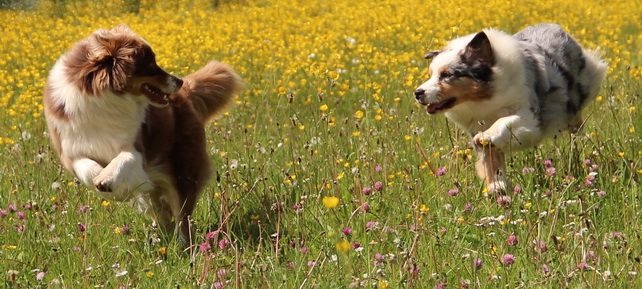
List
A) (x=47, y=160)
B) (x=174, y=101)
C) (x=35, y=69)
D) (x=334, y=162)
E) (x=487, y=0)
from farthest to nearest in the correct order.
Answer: (x=487, y=0), (x=35, y=69), (x=47, y=160), (x=174, y=101), (x=334, y=162)

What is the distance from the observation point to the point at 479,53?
5207mm

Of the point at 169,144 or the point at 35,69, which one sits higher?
the point at 169,144

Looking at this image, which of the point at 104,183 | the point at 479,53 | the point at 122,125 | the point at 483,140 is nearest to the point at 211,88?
the point at 122,125

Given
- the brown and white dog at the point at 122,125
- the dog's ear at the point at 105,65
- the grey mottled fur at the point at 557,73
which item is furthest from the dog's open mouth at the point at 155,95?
the grey mottled fur at the point at 557,73

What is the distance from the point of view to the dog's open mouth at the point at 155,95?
485 cm

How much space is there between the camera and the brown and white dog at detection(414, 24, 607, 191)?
5.11 m

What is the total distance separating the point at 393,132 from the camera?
5996 mm

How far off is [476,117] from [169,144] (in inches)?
67.7

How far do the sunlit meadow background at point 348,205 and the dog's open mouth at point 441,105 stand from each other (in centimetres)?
20

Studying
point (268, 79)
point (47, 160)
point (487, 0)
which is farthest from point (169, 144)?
point (487, 0)

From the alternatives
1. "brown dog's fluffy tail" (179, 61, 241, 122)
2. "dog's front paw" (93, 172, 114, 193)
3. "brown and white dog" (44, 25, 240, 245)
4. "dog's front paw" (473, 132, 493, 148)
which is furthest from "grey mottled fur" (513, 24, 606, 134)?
"dog's front paw" (93, 172, 114, 193)

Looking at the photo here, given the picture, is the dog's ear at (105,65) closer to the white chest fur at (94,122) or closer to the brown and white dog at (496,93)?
the white chest fur at (94,122)

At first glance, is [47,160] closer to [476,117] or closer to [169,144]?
[169,144]

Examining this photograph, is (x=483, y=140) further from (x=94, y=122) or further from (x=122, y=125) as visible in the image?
(x=94, y=122)
